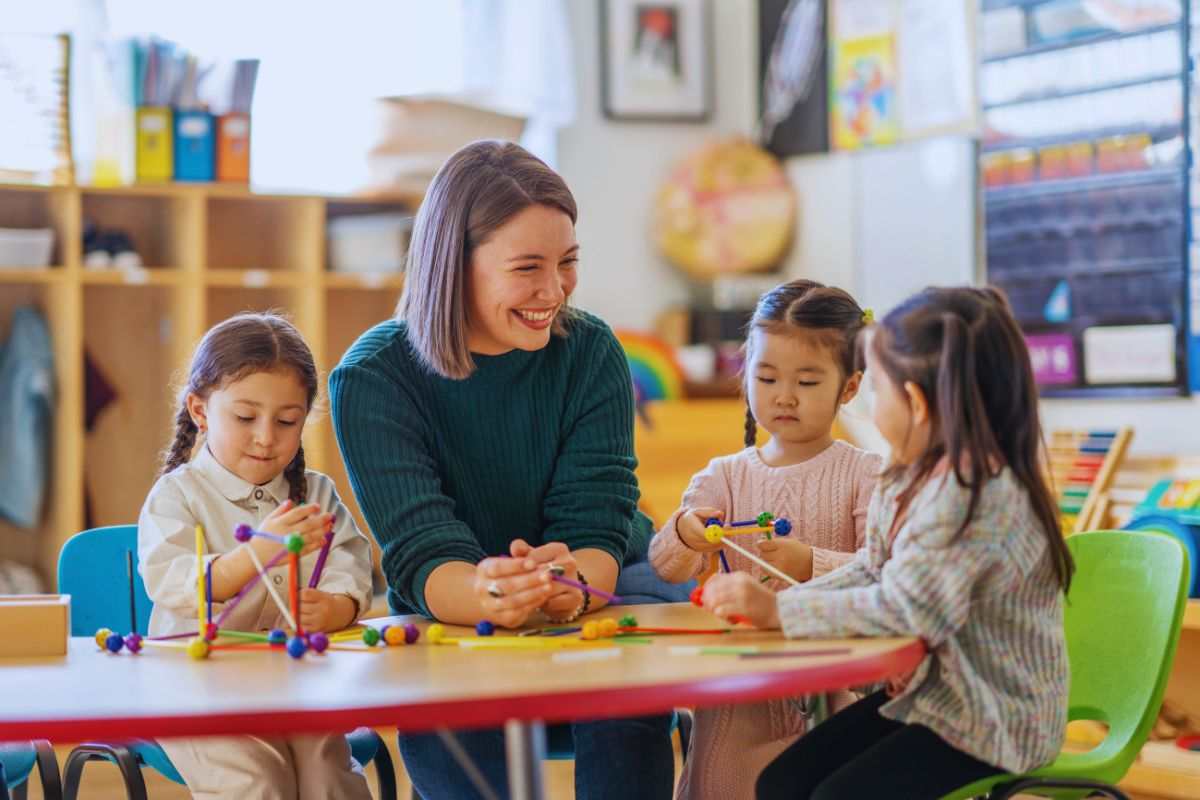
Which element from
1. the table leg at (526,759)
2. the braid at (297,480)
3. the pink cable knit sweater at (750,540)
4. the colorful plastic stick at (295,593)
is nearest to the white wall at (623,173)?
the pink cable knit sweater at (750,540)

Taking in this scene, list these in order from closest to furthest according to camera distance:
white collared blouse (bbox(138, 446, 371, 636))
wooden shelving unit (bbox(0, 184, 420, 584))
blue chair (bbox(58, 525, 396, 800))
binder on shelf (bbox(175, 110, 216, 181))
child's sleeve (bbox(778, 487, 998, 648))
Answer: child's sleeve (bbox(778, 487, 998, 648))
white collared blouse (bbox(138, 446, 371, 636))
blue chair (bbox(58, 525, 396, 800))
wooden shelving unit (bbox(0, 184, 420, 584))
binder on shelf (bbox(175, 110, 216, 181))

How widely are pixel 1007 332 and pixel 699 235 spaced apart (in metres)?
3.34

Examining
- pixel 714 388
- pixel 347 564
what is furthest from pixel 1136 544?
pixel 714 388

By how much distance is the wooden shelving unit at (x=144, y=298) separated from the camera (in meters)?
4.01

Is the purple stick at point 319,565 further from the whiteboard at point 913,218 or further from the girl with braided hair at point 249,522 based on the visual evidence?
the whiteboard at point 913,218

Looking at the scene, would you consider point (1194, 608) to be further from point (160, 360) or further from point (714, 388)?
point (160, 360)

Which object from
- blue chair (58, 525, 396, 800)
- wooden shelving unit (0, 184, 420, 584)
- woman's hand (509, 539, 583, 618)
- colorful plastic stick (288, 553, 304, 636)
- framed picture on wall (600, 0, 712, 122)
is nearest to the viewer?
colorful plastic stick (288, 553, 304, 636)

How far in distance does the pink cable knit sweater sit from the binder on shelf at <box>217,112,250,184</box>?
254 centimetres

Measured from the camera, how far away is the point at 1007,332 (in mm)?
1484

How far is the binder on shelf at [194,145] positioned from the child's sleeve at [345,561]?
96.6 inches

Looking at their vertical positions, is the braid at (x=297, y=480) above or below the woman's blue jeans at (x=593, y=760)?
above

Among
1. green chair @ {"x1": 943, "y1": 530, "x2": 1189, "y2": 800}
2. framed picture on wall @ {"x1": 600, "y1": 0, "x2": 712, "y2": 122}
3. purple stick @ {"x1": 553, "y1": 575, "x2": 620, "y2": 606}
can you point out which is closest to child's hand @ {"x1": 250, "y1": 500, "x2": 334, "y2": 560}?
purple stick @ {"x1": 553, "y1": 575, "x2": 620, "y2": 606}

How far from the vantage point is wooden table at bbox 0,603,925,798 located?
109 centimetres

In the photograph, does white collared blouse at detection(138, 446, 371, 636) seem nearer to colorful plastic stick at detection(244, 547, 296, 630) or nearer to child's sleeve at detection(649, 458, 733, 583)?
colorful plastic stick at detection(244, 547, 296, 630)
